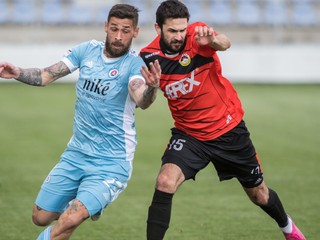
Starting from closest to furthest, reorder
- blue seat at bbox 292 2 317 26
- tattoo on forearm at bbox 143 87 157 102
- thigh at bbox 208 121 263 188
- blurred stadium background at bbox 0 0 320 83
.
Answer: tattoo on forearm at bbox 143 87 157 102
thigh at bbox 208 121 263 188
blurred stadium background at bbox 0 0 320 83
blue seat at bbox 292 2 317 26

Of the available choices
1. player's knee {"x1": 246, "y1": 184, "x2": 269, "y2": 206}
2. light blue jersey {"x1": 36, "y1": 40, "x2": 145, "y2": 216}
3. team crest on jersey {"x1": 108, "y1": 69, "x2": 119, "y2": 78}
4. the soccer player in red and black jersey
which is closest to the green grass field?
player's knee {"x1": 246, "y1": 184, "x2": 269, "y2": 206}

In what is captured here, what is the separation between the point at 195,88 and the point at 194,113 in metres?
0.27

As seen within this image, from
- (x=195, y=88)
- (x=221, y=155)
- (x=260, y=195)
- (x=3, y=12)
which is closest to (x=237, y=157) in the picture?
(x=221, y=155)

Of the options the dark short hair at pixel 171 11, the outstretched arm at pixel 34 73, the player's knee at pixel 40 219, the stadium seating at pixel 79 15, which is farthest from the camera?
the stadium seating at pixel 79 15

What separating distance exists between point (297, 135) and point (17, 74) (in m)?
11.6

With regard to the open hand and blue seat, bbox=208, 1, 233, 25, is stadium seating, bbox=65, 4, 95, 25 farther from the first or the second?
the open hand

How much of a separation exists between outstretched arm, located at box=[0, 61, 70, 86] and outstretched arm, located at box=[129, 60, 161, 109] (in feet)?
2.65

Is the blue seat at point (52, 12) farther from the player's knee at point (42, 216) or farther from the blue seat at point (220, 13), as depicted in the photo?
A: the player's knee at point (42, 216)

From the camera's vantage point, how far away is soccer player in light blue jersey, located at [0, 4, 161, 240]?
7.33 m

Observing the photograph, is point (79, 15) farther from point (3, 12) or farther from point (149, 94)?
point (149, 94)

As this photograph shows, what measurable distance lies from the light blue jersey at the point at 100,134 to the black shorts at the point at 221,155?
65 cm

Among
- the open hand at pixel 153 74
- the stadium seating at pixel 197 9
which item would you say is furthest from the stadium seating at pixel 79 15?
the open hand at pixel 153 74

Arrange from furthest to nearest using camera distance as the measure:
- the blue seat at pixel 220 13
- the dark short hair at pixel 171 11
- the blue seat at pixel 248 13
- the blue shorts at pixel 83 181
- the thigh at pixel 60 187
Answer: the blue seat at pixel 248 13 < the blue seat at pixel 220 13 < the dark short hair at pixel 171 11 < the thigh at pixel 60 187 < the blue shorts at pixel 83 181

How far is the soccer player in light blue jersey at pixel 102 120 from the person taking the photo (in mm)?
7332
